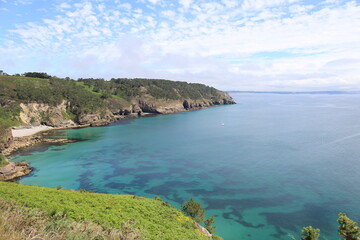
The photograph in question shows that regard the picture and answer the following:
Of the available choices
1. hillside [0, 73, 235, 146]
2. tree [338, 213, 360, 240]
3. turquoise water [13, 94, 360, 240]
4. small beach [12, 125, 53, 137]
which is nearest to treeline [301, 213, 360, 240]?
tree [338, 213, 360, 240]

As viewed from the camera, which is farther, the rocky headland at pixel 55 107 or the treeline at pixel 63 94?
the treeline at pixel 63 94

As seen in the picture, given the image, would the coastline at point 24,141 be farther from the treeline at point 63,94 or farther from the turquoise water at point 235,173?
the treeline at point 63,94

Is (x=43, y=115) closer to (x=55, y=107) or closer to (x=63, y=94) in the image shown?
(x=55, y=107)

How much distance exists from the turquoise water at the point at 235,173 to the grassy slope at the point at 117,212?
1160 cm

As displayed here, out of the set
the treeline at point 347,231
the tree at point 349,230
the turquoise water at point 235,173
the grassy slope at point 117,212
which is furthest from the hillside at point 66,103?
the tree at point 349,230

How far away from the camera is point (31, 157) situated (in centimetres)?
6425

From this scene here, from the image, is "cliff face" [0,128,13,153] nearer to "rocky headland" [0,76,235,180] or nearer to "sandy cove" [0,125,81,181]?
"rocky headland" [0,76,235,180]

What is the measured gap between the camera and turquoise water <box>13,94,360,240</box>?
35.5m

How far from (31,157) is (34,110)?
53507mm

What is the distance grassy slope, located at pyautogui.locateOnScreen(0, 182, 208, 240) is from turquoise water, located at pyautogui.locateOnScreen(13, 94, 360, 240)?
11.6 m

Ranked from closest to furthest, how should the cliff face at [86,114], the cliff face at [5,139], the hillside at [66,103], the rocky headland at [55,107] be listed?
the cliff face at [5,139]
the rocky headland at [55,107]
the hillside at [66,103]
the cliff face at [86,114]

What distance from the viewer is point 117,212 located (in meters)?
22.0

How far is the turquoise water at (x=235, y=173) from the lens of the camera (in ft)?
116

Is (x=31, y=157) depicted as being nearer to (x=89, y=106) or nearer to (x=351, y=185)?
(x=89, y=106)
